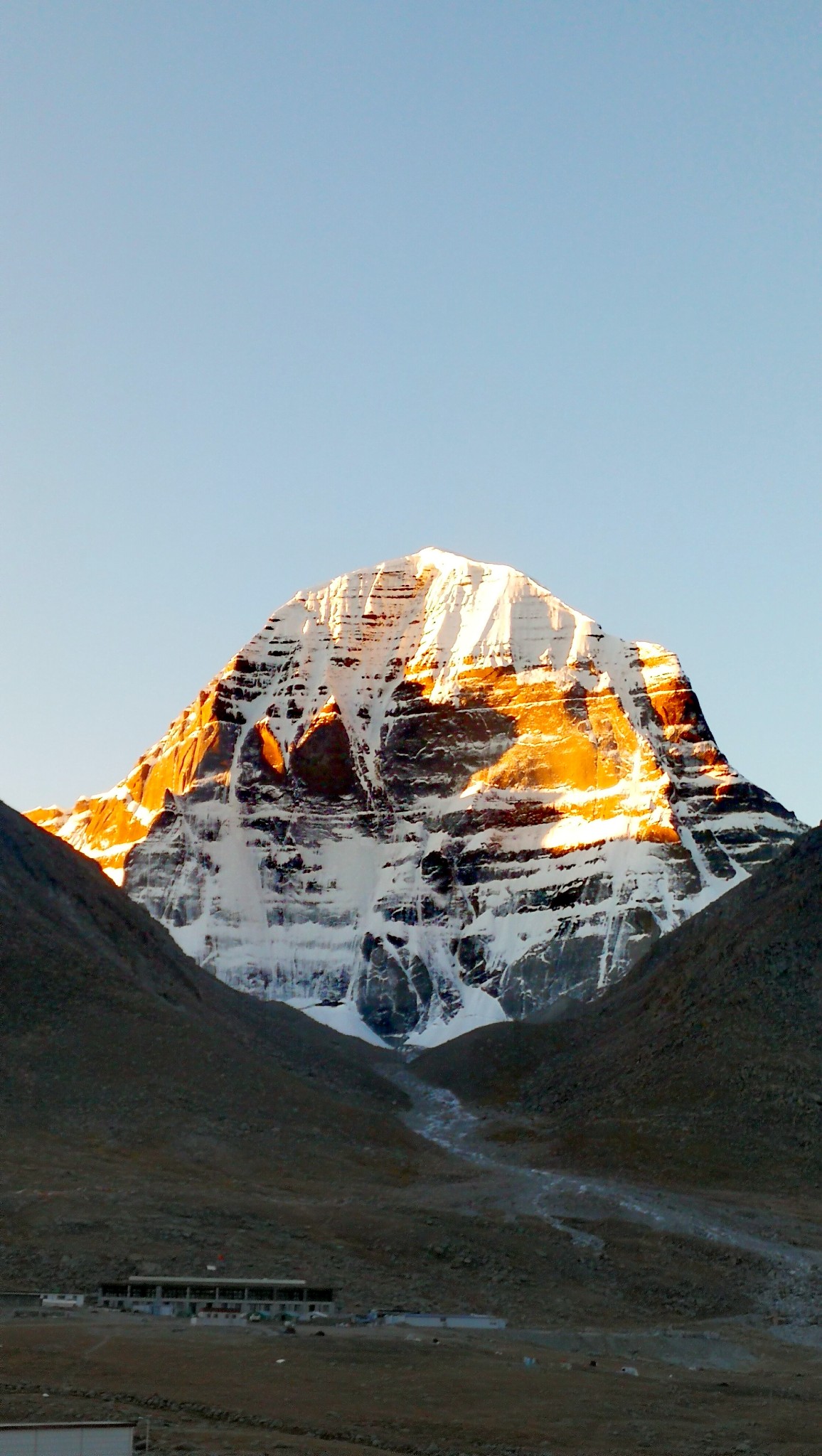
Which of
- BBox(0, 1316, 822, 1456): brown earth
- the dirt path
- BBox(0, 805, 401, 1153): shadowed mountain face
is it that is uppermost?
BBox(0, 805, 401, 1153): shadowed mountain face

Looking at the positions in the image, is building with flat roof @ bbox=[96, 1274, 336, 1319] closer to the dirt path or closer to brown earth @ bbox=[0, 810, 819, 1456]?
brown earth @ bbox=[0, 810, 819, 1456]

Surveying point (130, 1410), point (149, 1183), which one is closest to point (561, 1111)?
point (149, 1183)

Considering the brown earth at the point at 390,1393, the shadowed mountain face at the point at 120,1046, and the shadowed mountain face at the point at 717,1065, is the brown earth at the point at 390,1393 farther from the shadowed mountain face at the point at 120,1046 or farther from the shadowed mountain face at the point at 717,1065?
the shadowed mountain face at the point at 717,1065

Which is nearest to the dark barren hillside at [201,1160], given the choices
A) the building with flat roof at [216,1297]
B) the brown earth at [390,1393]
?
the building with flat roof at [216,1297]

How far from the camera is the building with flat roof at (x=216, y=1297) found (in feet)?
295

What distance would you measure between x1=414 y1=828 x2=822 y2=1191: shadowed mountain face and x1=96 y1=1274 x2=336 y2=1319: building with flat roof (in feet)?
173

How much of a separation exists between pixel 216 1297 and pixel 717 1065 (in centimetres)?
7092

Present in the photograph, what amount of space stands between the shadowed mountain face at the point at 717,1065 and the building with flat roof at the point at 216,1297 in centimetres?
5288

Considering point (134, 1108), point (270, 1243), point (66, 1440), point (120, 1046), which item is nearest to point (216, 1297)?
point (270, 1243)

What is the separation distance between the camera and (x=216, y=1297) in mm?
91875

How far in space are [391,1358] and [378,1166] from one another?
61.9 metres

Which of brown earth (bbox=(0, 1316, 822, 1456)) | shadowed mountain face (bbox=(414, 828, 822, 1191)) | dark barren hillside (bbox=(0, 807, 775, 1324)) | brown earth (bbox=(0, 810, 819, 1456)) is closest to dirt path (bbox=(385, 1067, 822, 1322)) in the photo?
brown earth (bbox=(0, 810, 819, 1456))

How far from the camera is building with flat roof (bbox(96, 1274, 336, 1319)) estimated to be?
90000 mm

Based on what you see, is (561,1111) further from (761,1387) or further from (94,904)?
(761,1387)
